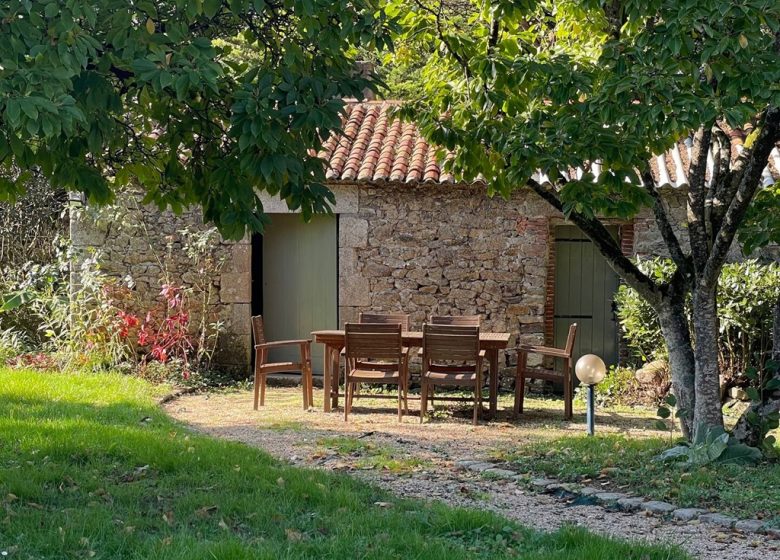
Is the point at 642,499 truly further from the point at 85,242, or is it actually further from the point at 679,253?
the point at 85,242

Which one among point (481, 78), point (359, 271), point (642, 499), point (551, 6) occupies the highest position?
point (551, 6)

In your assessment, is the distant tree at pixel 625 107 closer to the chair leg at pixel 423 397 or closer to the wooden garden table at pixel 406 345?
the wooden garden table at pixel 406 345

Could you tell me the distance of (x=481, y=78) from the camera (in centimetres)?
659

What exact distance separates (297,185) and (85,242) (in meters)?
7.96

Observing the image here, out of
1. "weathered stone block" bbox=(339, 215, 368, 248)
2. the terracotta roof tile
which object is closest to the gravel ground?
"weathered stone block" bbox=(339, 215, 368, 248)

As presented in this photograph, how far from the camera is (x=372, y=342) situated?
929 cm

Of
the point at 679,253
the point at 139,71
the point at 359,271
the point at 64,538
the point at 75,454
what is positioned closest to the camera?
the point at 139,71

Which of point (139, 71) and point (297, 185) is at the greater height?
point (139, 71)

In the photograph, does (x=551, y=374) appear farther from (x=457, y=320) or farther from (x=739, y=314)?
(x=739, y=314)

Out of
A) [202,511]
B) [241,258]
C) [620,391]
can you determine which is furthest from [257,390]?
[202,511]

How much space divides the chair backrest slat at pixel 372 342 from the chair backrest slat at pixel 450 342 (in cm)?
29

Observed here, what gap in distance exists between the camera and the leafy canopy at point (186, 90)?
12.9 feet

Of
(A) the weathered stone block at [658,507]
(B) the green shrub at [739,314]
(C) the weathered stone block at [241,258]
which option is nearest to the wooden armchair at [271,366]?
(C) the weathered stone block at [241,258]

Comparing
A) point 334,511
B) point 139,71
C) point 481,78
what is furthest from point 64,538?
point 481,78
